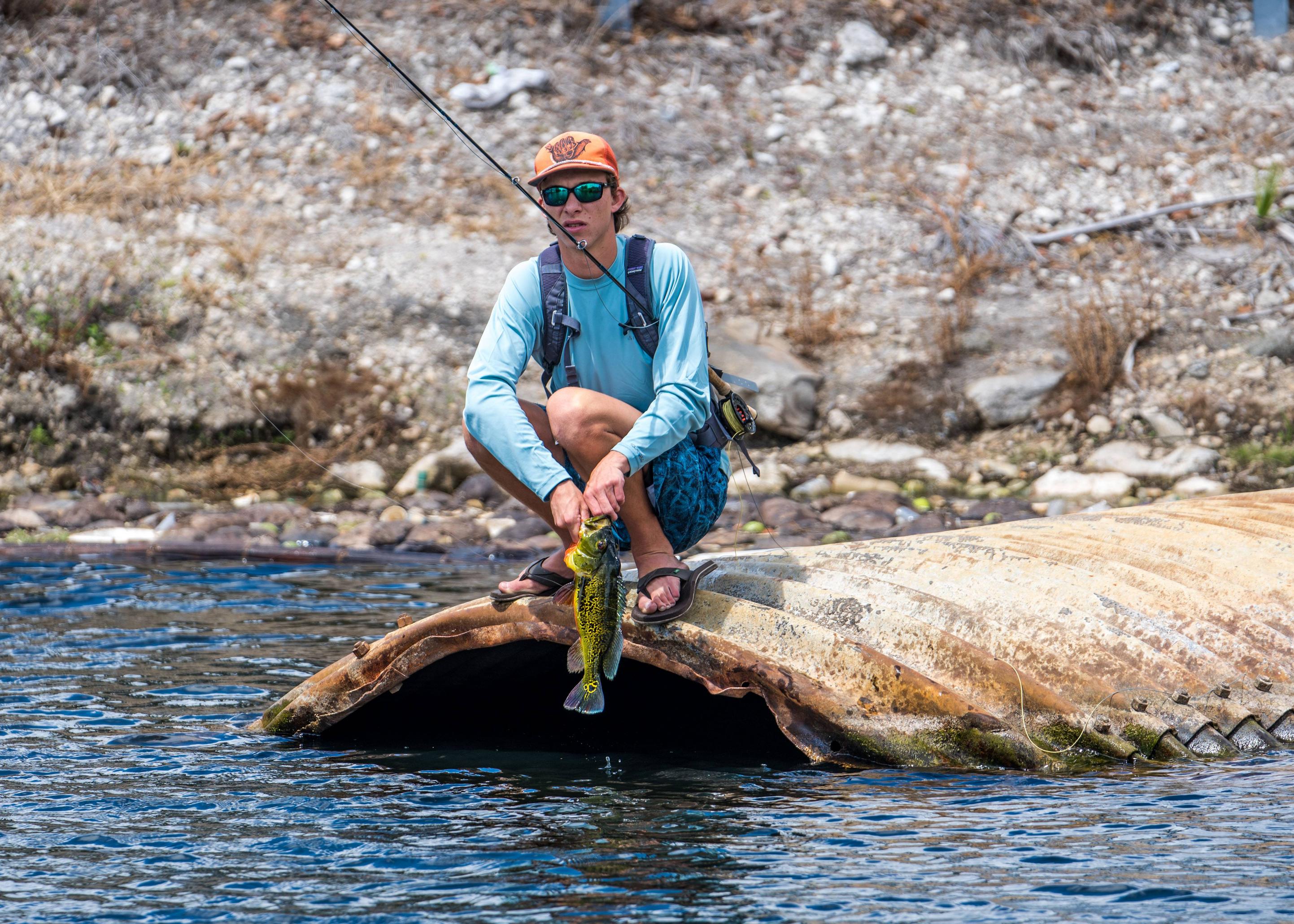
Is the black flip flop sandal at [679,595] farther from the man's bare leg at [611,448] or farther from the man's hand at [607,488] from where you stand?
the man's hand at [607,488]

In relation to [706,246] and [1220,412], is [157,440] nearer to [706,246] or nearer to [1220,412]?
[706,246]

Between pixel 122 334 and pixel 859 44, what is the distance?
7.65 metres

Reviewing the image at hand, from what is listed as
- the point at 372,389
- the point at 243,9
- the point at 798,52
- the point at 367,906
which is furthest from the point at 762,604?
the point at 243,9

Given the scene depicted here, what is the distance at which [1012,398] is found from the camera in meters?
10.5

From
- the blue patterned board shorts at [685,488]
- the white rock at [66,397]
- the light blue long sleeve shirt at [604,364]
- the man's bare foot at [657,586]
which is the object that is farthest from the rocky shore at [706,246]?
the light blue long sleeve shirt at [604,364]

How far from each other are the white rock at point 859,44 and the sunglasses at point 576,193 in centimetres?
1060

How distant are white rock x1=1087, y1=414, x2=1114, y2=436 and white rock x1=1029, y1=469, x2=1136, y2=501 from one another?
561mm

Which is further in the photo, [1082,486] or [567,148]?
[1082,486]

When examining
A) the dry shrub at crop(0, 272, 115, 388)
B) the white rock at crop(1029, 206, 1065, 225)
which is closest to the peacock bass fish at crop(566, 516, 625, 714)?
the dry shrub at crop(0, 272, 115, 388)

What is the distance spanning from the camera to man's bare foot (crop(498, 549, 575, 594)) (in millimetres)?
4246

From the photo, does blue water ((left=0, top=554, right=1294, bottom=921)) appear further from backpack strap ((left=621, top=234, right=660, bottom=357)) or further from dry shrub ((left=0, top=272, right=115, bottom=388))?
dry shrub ((left=0, top=272, right=115, bottom=388))

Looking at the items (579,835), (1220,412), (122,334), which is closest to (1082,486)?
(1220,412)

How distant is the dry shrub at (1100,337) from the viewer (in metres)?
10.5

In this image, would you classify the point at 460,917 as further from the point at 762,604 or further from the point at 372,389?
the point at 372,389
